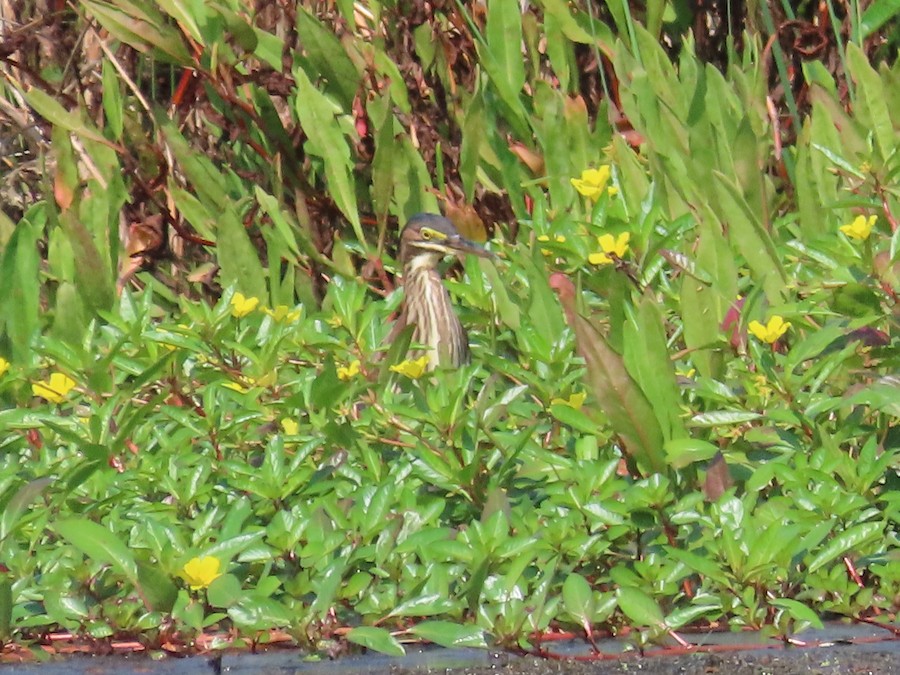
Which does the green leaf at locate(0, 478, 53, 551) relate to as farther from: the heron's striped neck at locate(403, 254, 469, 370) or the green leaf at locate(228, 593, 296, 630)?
the heron's striped neck at locate(403, 254, 469, 370)

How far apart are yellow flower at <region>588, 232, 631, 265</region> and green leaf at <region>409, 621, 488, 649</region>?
1.56 metres

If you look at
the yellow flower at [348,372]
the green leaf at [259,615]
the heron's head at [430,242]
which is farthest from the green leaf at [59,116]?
the green leaf at [259,615]

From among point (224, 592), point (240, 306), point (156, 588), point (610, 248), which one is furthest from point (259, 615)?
point (610, 248)

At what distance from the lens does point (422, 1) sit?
5844 millimetres

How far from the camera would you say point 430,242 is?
5426mm

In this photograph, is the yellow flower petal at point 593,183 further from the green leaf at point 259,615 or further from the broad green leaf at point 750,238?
the green leaf at point 259,615

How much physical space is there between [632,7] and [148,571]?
13.6 ft

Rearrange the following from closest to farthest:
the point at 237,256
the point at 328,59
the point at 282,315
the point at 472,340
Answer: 1. the point at 282,315
2. the point at 472,340
3. the point at 237,256
4. the point at 328,59

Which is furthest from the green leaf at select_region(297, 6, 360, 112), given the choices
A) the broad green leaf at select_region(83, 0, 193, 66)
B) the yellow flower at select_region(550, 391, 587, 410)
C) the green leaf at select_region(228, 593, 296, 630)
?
the green leaf at select_region(228, 593, 296, 630)

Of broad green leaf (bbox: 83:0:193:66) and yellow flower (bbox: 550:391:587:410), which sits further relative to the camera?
broad green leaf (bbox: 83:0:193:66)

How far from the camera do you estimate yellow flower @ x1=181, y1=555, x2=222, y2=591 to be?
9.18 feet

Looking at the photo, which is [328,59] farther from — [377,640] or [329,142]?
[377,640]

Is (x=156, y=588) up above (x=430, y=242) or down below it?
below

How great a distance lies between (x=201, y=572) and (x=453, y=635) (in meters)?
0.47
